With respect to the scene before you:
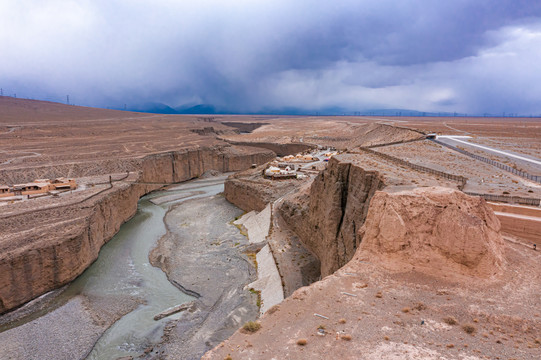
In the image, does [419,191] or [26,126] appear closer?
[419,191]

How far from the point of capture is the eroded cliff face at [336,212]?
69.1ft

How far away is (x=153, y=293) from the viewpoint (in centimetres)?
2573

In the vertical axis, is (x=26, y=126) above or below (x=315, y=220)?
above

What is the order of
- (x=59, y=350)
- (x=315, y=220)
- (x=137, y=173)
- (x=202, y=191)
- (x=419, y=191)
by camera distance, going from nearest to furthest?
(x=419, y=191) < (x=59, y=350) < (x=315, y=220) < (x=137, y=173) < (x=202, y=191)

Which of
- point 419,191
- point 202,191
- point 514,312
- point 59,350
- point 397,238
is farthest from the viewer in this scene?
point 202,191

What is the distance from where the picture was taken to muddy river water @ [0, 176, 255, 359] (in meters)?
19.7

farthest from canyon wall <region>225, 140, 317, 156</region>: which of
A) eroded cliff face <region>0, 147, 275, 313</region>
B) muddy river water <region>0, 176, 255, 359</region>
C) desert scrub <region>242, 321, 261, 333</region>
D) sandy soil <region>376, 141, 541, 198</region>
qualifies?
desert scrub <region>242, 321, 261, 333</region>

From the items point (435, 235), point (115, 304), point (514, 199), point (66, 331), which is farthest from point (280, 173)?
point (435, 235)

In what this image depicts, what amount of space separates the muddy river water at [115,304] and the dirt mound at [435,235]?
1523 cm

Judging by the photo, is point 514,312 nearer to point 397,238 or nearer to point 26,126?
point 397,238

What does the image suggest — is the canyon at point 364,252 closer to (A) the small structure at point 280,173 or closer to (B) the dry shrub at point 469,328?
(B) the dry shrub at point 469,328

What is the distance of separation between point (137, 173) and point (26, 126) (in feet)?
220

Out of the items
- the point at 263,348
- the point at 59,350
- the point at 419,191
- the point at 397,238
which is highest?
the point at 419,191

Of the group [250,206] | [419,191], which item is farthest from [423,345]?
[250,206]
